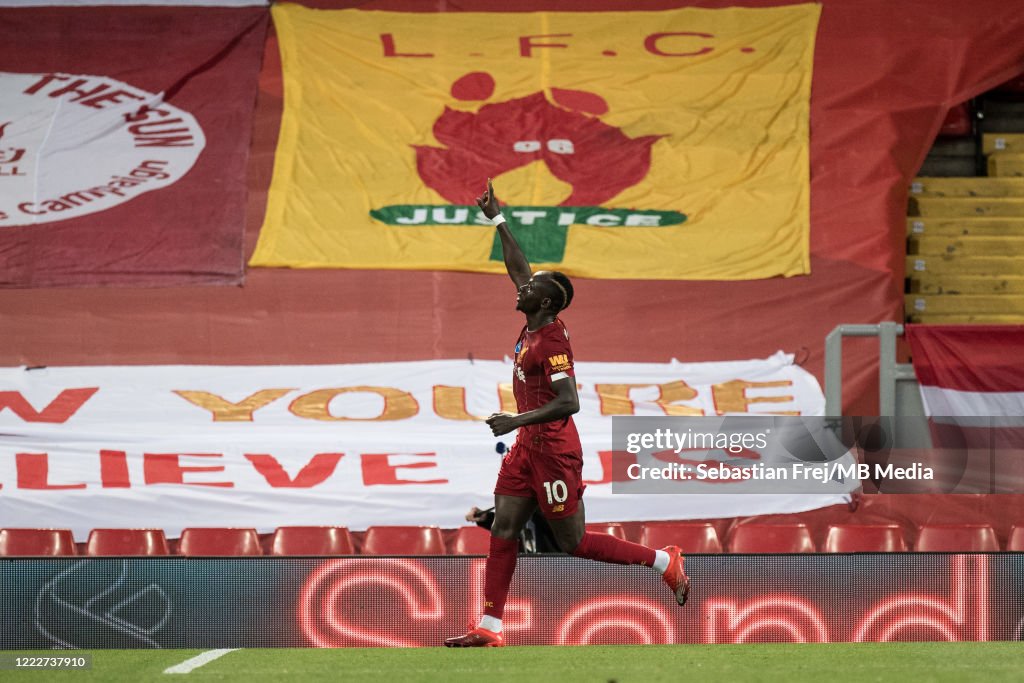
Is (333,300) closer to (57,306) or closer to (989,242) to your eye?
(57,306)

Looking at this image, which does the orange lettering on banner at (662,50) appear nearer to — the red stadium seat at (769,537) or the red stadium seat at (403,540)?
the red stadium seat at (769,537)

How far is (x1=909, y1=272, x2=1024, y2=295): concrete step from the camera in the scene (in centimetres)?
1092

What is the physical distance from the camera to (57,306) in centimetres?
1042

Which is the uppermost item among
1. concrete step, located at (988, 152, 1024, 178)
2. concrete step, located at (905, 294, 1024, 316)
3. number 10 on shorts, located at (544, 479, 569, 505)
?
concrete step, located at (988, 152, 1024, 178)

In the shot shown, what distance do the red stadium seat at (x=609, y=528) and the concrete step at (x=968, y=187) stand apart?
16.5 ft

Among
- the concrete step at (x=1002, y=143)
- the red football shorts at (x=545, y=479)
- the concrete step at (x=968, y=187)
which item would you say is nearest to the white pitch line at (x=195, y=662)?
the red football shorts at (x=545, y=479)

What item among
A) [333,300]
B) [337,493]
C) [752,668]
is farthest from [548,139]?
[752,668]

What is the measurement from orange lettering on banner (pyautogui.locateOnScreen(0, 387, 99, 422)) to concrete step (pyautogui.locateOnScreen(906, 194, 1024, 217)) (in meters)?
7.43

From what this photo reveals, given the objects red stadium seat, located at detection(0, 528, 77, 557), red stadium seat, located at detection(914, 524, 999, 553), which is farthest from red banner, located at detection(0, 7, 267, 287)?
red stadium seat, located at detection(914, 524, 999, 553)

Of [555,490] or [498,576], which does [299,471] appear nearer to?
[498,576]

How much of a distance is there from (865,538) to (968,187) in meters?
4.93

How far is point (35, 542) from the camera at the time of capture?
7.99 meters

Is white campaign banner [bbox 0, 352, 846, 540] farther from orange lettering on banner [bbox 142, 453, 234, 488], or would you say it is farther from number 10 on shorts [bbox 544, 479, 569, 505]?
number 10 on shorts [bbox 544, 479, 569, 505]

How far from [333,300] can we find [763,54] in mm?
4395
